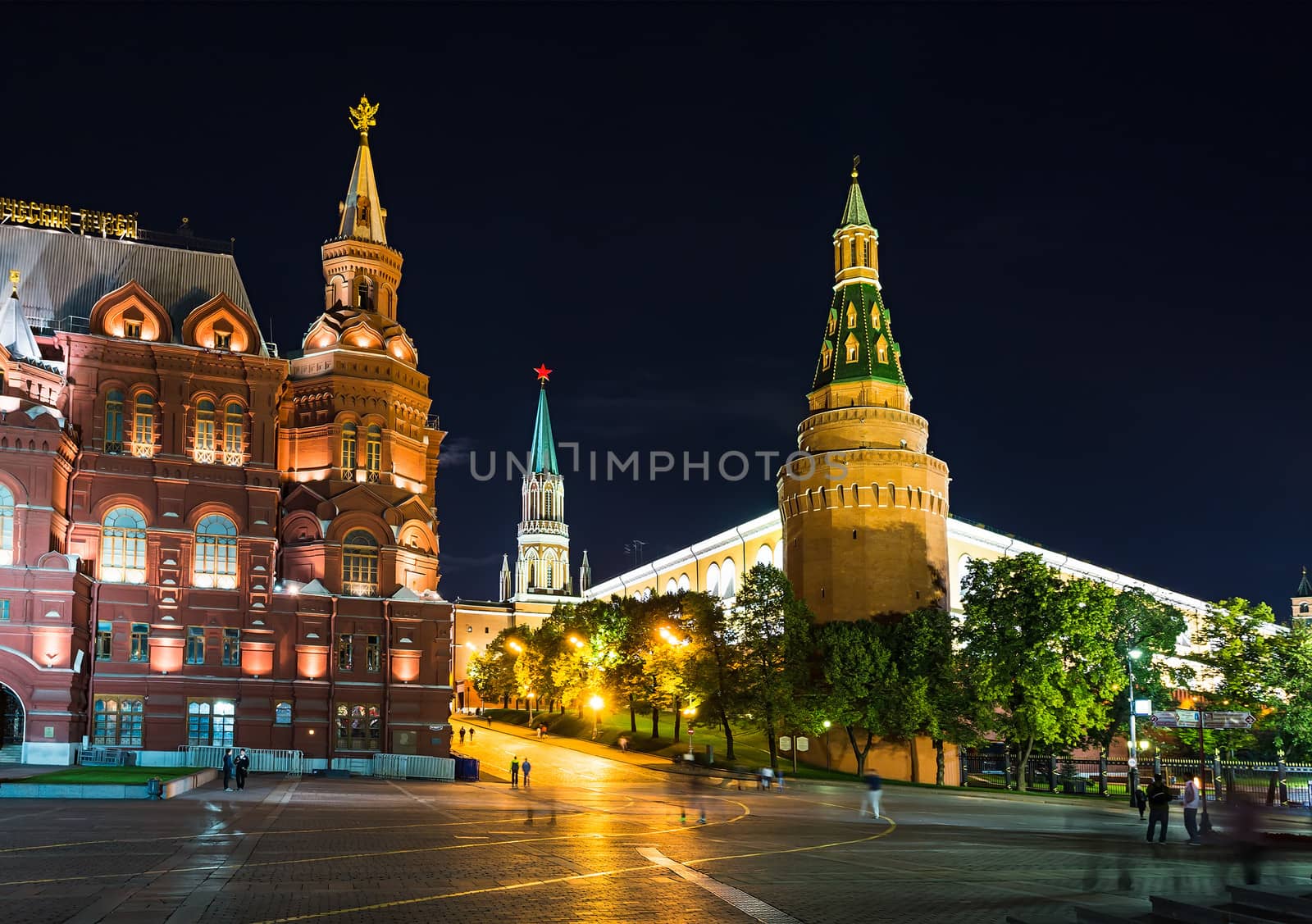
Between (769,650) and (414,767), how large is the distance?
934 inches

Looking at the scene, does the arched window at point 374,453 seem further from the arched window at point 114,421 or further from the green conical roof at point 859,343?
the green conical roof at point 859,343

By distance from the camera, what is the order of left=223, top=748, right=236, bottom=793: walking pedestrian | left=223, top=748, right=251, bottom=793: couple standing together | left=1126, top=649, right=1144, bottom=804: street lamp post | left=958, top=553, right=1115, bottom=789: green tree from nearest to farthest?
left=223, top=748, right=251, bottom=793: couple standing together → left=223, top=748, right=236, bottom=793: walking pedestrian → left=1126, top=649, right=1144, bottom=804: street lamp post → left=958, top=553, right=1115, bottom=789: green tree

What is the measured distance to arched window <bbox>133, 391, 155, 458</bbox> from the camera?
66.2 metres

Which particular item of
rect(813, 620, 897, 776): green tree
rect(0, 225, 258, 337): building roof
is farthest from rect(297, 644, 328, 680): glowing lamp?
rect(813, 620, 897, 776): green tree

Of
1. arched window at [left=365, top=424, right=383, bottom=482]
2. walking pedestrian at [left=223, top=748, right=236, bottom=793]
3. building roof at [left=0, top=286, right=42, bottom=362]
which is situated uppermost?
building roof at [left=0, top=286, right=42, bottom=362]

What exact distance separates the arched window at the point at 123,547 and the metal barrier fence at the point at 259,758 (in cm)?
928

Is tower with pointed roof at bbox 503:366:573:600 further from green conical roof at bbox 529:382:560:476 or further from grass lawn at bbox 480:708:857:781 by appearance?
grass lawn at bbox 480:708:857:781

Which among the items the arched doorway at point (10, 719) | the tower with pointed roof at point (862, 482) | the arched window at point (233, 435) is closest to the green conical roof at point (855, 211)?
the tower with pointed roof at point (862, 482)

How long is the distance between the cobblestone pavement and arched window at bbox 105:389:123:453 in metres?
28.4

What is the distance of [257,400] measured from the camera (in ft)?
228

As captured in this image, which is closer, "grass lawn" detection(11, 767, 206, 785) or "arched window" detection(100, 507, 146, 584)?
"grass lawn" detection(11, 767, 206, 785)

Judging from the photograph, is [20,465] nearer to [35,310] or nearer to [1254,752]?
[35,310]

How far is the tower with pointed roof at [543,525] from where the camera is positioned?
611ft

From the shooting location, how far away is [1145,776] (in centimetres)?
7038
